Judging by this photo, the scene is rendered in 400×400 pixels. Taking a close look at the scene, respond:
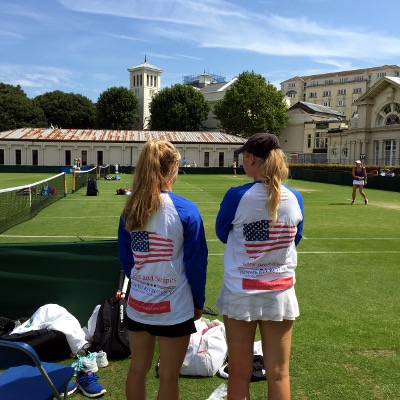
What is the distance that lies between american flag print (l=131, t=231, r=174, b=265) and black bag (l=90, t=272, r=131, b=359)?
194 centimetres

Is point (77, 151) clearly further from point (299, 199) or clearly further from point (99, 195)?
point (299, 199)

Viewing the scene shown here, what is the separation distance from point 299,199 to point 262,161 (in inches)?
16.7

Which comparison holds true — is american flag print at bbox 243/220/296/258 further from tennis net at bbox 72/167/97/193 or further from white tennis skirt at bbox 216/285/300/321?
tennis net at bbox 72/167/97/193

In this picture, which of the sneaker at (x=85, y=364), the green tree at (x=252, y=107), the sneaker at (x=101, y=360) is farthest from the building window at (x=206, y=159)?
the sneaker at (x=85, y=364)

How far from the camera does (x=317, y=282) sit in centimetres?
812

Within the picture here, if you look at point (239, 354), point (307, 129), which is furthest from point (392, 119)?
point (239, 354)

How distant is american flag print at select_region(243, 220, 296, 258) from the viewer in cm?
323

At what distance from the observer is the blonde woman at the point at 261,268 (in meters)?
3.21

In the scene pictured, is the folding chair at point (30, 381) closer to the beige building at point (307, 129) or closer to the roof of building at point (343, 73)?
the beige building at point (307, 129)

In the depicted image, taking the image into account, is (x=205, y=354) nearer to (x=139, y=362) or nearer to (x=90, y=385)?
(x=90, y=385)

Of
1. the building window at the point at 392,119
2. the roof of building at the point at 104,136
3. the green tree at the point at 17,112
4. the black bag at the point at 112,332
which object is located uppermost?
the green tree at the point at 17,112

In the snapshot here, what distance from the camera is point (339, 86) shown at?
383ft

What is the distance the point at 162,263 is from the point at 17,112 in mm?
86398

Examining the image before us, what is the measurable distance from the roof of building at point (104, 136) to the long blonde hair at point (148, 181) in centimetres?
6227
